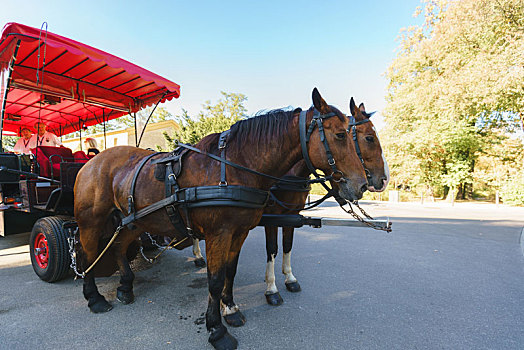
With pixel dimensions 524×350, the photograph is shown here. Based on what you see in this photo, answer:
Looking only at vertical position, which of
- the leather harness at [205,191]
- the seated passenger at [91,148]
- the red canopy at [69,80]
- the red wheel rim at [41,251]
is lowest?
the red wheel rim at [41,251]

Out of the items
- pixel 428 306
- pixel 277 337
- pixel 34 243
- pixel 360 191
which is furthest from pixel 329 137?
pixel 34 243

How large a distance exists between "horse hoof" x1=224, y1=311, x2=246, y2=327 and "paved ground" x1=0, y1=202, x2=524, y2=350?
6cm

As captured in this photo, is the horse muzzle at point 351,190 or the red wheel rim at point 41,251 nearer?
the horse muzzle at point 351,190

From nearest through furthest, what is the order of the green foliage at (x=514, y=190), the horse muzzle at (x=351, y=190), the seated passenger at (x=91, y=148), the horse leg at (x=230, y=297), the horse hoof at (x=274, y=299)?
the horse muzzle at (x=351, y=190) → the horse leg at (x=230, y=297) → the horse hoof at (x=274, y=299) → the seated passenger at (x=91, y=148) → the green foliage at (x=514, y=190)

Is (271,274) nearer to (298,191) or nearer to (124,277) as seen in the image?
(298,191)

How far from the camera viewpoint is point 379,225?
249 centimetres

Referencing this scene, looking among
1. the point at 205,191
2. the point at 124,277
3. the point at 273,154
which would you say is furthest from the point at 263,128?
the point at 124,277

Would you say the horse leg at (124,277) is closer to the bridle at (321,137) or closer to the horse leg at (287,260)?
the horse leg at (287,260)

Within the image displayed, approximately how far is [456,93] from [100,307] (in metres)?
15.9

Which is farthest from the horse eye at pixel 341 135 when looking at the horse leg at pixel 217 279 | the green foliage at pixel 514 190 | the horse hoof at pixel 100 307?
the green foliage at pixel 514 190

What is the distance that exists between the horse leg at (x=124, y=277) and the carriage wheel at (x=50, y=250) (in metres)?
0.70

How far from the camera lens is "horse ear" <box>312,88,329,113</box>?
6.05ft

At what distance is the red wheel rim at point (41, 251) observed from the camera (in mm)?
3178

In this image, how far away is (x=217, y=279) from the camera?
200cm
